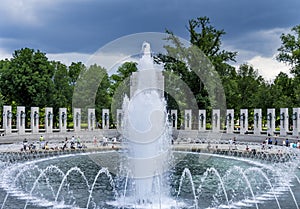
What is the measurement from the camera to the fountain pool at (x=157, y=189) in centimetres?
1256

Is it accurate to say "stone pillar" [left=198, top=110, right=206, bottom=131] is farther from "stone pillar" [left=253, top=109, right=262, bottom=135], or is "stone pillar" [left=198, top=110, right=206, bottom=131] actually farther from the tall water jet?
the tall water jet

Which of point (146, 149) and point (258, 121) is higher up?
point (258, 121)

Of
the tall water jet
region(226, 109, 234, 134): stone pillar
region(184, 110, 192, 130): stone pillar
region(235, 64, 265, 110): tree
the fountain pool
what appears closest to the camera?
the fountain pool

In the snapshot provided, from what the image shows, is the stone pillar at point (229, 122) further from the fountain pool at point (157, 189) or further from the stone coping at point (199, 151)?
the fountain pool at point (157, 189)

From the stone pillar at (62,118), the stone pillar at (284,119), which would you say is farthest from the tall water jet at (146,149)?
the stone pillar at (62,118)

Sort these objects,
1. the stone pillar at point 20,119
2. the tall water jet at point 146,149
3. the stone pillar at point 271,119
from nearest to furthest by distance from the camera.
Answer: the tall water jet at point 146,149 < the stone pillar at point 271,119 < the stone pillar at point 20,119

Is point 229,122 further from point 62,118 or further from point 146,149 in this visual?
point 146,149

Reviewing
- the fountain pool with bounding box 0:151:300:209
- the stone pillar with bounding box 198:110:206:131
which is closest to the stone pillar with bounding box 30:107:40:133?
the fountain pool with bounding box 0:151:300:209

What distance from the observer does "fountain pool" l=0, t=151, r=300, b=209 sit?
1256cm

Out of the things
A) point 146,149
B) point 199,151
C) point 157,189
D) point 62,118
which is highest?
point 62,118

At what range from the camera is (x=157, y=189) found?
42.7 ft

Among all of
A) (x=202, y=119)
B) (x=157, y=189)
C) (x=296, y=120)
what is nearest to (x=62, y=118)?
(x=202, y=119)

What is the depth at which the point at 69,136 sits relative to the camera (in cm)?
3806

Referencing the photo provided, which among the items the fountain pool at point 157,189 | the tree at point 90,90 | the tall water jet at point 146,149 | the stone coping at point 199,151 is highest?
the tree at point 90,90
